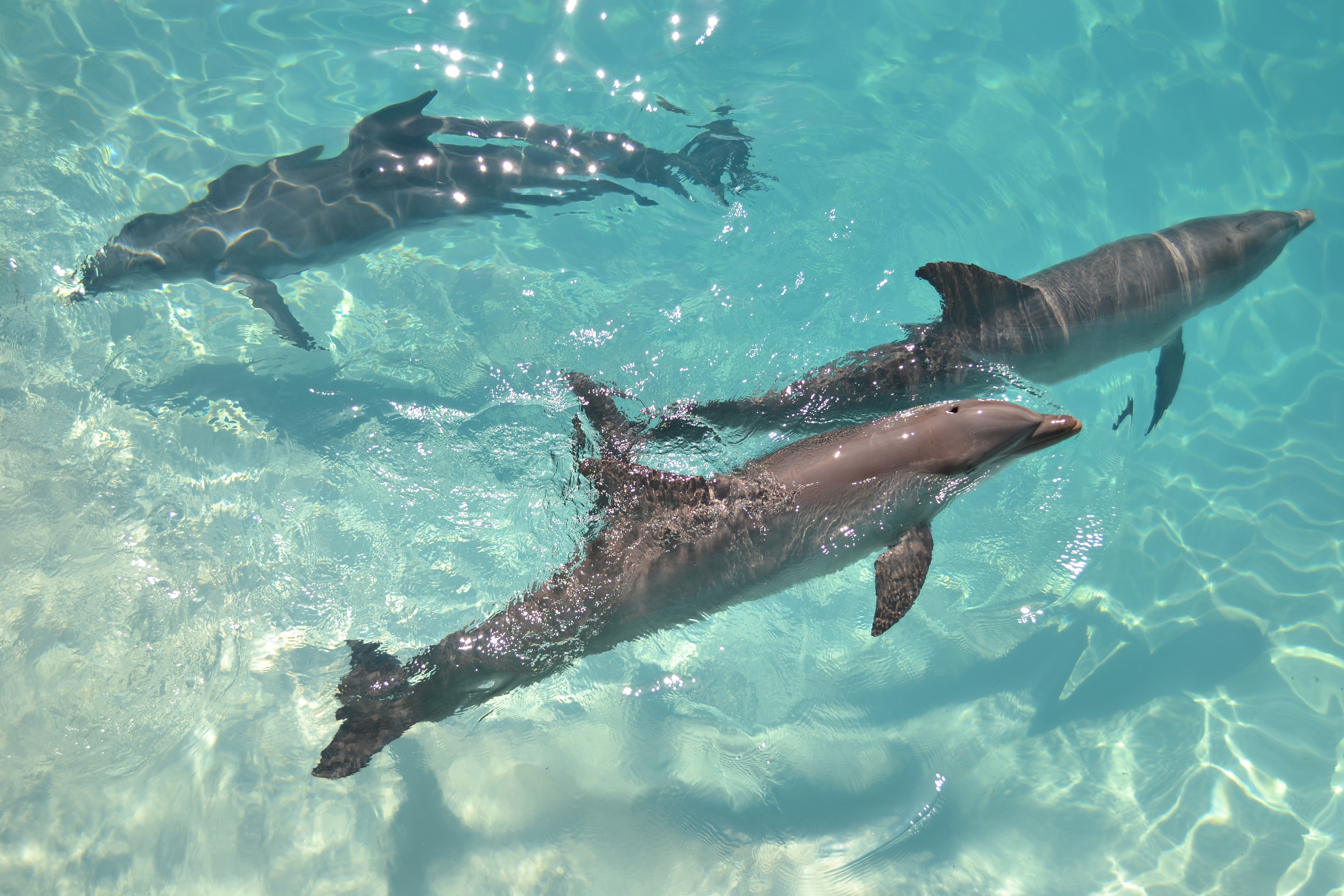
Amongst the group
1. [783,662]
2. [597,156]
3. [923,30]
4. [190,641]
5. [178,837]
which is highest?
[923,30]

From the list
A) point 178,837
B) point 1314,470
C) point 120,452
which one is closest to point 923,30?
point 1314,470

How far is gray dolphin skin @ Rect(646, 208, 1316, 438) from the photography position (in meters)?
5.89

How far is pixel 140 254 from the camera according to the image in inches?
284

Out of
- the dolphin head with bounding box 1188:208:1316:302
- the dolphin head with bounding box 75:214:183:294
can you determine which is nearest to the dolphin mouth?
the dolphin head with bounding box 1188:208:1316:302

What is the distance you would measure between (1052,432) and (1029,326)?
2.57 m

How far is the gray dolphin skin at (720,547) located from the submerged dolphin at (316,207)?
417 cm

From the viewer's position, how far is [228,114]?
336 inches

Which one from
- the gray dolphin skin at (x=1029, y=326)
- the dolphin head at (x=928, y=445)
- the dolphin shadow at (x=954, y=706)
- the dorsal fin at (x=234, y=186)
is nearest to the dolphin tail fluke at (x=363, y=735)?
the dolphin shadow at (x=954, y=706)

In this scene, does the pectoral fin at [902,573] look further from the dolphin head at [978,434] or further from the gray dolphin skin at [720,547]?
the dolphin head at [978,434]

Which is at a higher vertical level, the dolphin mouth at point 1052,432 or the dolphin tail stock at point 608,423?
the dolphin mouth at point 1052,432

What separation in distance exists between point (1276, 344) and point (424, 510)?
36.9 ft

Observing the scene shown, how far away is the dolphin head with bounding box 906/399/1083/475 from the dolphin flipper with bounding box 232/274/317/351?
640cm

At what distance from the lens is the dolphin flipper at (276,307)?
722cm

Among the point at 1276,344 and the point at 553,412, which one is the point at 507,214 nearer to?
the point at 553,412
